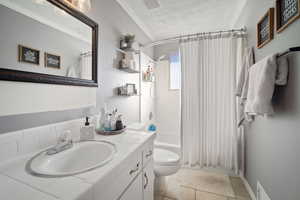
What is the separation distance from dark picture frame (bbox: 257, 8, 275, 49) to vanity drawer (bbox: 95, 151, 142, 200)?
53.3 inches

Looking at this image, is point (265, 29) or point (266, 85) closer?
point (266, 85)

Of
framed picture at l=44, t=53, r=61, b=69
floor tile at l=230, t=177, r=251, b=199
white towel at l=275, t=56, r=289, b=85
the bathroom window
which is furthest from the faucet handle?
the bathroom window

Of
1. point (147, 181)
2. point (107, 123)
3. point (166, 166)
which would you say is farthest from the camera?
→ point (166, 166)

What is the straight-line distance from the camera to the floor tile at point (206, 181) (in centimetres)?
147

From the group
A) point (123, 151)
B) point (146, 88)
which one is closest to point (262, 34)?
point (123, 151)

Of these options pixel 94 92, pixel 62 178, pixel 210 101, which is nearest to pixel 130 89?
pixel 94 92

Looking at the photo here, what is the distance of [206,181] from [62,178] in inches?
68.4

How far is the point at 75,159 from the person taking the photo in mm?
797

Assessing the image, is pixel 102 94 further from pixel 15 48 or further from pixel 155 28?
pixel 155 28

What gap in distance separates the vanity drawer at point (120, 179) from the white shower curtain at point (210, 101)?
1185 mm

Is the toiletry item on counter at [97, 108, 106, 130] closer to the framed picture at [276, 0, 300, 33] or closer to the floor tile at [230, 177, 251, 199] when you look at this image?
the framed picture at [276, 0, 300, 33]

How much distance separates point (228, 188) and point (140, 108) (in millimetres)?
1549

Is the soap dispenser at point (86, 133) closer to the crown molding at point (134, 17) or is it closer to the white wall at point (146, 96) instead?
the white wall at point (146, 96)

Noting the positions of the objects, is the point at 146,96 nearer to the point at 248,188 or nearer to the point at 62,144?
the point at 62,144
